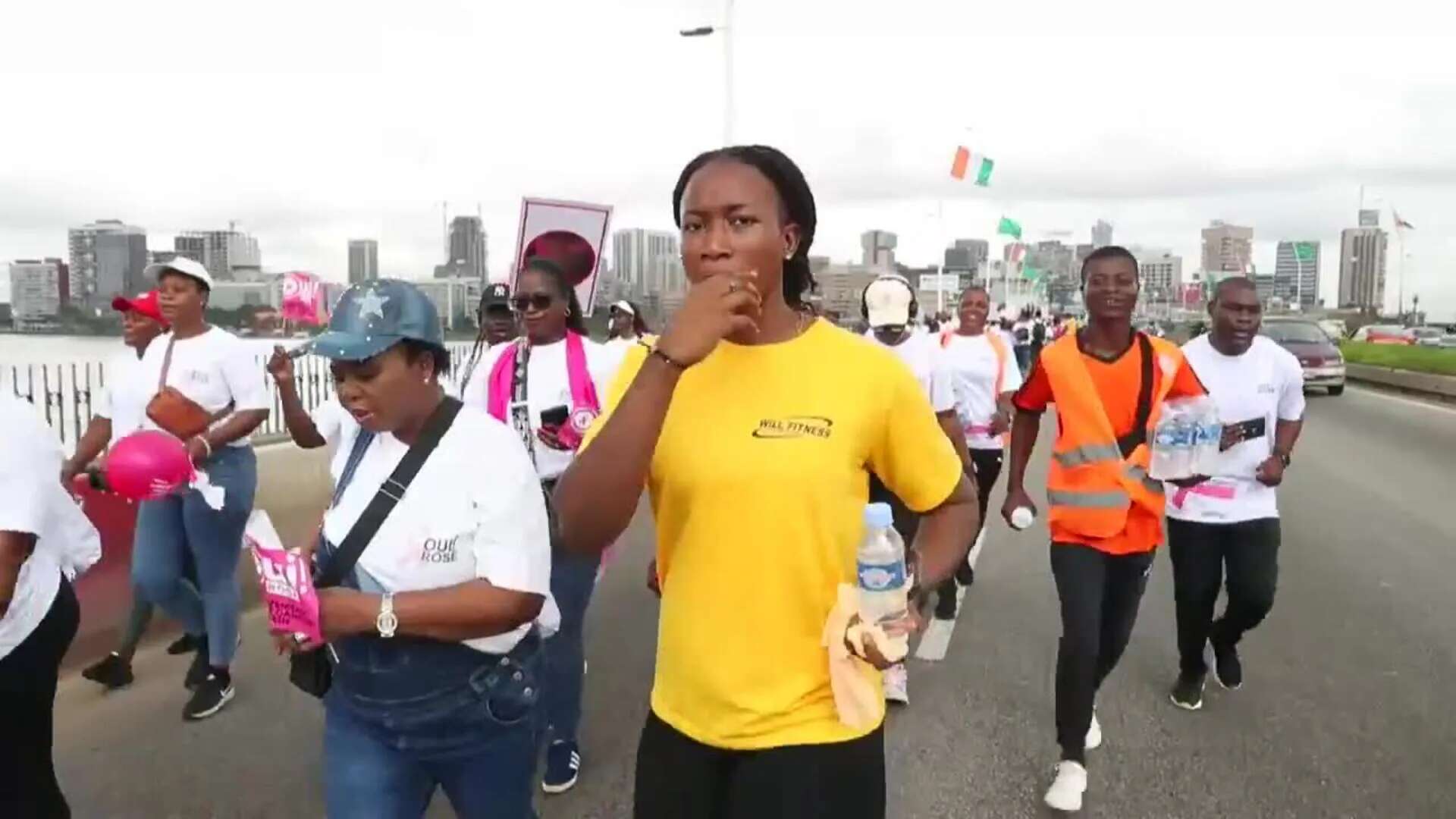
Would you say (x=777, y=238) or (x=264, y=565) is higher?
(x=777, y=238)

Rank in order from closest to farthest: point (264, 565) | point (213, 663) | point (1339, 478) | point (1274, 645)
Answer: point (264, 565)
point (213, 663)
point (1274, 645)
point (1339, 478)

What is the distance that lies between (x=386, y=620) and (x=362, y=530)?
0.22 m

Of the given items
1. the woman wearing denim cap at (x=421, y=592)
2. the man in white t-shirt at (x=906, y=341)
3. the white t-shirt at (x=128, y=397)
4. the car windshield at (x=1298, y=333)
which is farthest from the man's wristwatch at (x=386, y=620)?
the car windshield at (x=1298, y=333)

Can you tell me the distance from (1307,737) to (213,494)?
15.2 feet

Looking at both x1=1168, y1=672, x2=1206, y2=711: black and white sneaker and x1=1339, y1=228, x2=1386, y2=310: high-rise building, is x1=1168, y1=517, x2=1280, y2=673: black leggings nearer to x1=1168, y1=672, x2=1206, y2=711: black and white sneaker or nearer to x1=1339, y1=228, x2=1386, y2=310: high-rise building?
x1=1168, y1=672, x2=1206, y2=711: black and white sneaker

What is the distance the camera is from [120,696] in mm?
5629

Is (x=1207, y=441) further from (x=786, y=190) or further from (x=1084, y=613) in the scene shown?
(x=786, y=190)

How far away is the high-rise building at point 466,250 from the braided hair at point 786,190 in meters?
11.8

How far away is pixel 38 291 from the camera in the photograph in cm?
654

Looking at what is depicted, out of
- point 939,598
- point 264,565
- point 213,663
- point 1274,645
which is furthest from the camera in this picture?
point 939,598

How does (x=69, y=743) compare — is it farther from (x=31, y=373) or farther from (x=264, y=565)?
(x=31, y=373)

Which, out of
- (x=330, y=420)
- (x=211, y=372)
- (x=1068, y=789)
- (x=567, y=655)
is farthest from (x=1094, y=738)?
(x=211, y=372)

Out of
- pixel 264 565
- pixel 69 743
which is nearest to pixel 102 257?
pixel 69 743

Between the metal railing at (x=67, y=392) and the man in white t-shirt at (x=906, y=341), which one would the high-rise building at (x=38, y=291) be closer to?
the metal railing at (x=67, y=392)
